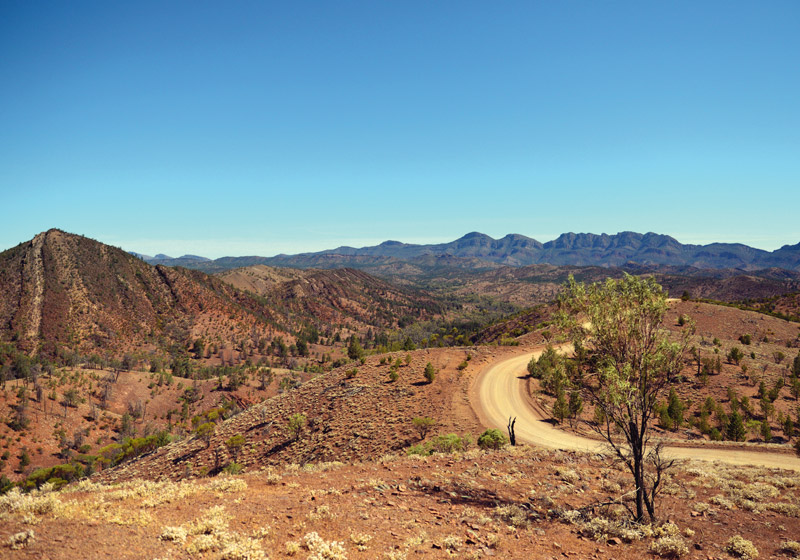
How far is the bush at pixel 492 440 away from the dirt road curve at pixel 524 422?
3.15 m

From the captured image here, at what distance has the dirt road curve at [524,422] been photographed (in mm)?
23795

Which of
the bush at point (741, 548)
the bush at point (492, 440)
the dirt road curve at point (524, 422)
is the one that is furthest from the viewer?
the bush at point (492, 440)

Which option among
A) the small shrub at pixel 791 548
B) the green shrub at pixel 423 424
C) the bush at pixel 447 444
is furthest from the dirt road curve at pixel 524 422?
the small shrub at pixel 791 548

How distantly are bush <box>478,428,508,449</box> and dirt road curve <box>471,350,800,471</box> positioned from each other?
3149 mm

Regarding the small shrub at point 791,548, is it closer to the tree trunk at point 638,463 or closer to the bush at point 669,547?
the bush at point 669,547

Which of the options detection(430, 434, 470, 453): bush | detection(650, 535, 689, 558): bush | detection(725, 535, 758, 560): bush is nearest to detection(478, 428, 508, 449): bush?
detection(430, 434, 470, 453): bush

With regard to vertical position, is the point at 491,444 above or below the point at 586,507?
below

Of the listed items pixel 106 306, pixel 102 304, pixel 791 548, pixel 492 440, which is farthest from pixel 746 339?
pixel 102 304

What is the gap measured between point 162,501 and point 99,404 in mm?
77513

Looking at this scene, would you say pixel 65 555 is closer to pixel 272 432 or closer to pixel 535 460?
pixel 535 460

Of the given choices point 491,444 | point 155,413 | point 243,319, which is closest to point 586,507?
point 491,444

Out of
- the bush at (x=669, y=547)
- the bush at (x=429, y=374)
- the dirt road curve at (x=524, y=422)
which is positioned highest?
the bush at (x=669, y=547)

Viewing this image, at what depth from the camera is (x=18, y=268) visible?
4663 inches

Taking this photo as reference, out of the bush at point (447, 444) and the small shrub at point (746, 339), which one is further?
the small shrub at point (746, 339)
